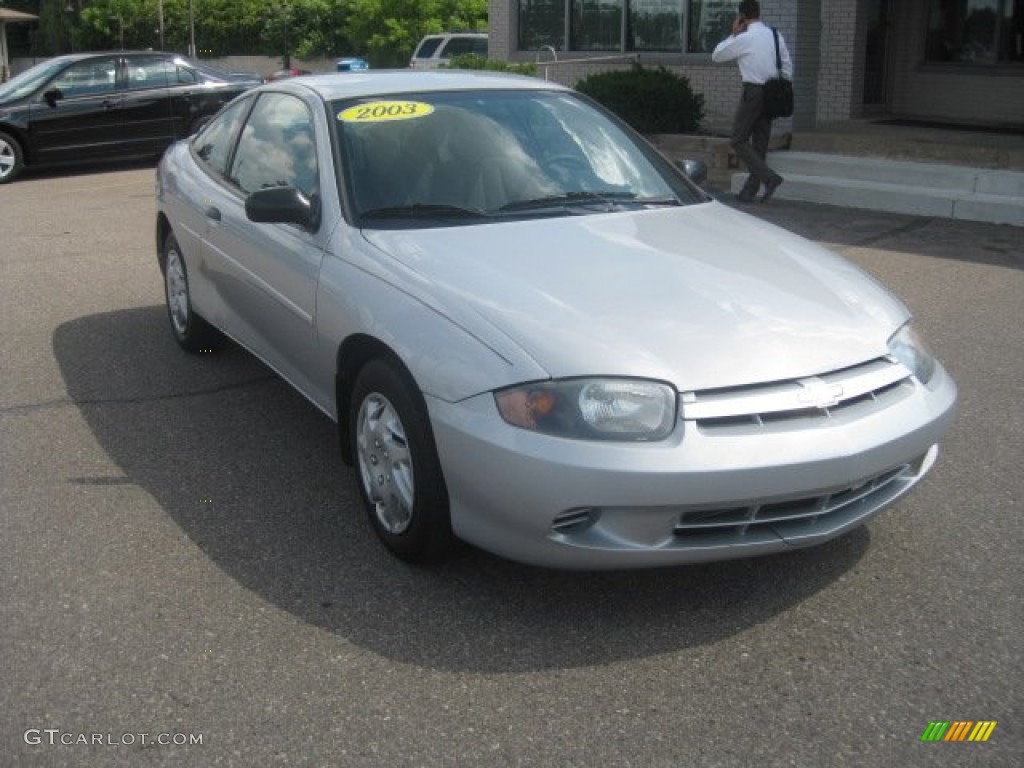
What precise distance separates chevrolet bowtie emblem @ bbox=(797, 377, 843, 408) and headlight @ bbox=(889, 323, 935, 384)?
0.41 metres

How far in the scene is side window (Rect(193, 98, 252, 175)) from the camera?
239 inches

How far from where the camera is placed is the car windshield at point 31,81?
1501 centimetres

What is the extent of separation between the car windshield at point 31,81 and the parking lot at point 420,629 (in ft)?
35.2

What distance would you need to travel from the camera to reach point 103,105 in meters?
15.5

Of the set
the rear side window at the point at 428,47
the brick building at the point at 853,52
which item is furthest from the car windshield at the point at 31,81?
the rear side window at the point at 428,47

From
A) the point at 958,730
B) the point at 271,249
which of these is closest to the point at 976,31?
the point at 271,249

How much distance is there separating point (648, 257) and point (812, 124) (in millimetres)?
11279

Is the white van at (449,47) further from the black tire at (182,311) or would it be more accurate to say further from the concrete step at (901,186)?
the black tire at (182,311)

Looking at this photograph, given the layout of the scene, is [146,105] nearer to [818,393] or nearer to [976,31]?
[976,31]

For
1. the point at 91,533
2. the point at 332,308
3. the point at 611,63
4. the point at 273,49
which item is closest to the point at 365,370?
the point at 332,308

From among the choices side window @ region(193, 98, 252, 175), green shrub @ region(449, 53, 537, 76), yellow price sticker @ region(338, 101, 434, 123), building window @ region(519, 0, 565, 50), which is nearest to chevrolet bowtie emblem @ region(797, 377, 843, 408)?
yellow price sticker @ region(338, 101, 434, 123)

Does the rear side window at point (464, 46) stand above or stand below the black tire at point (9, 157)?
above

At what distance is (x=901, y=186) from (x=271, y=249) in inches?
336

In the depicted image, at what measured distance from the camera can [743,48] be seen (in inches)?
462
